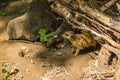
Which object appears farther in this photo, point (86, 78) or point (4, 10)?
point (4, 10)

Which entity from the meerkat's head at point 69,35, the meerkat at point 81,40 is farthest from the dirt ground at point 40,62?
the meerkat's head at point 69,35

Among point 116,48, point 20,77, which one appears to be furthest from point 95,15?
point 20,77

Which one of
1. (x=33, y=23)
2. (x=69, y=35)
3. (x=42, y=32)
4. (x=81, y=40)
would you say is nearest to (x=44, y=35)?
(x=42, y=32)

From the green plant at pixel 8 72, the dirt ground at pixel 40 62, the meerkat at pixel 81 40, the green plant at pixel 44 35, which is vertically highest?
the meerkat at pixel 81 40

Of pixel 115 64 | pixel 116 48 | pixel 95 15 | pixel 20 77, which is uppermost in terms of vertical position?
pixel 95 15

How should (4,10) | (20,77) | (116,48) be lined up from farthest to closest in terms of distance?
(4,10)
(20,77)
(116,48)

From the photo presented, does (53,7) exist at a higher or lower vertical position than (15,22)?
higher

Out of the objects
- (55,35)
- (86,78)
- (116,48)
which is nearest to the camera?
(116,48)

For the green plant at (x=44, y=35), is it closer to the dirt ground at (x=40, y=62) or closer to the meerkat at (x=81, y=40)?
the dirt ground at (x=40, y=62)

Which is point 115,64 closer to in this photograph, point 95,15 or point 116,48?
point 116,48
